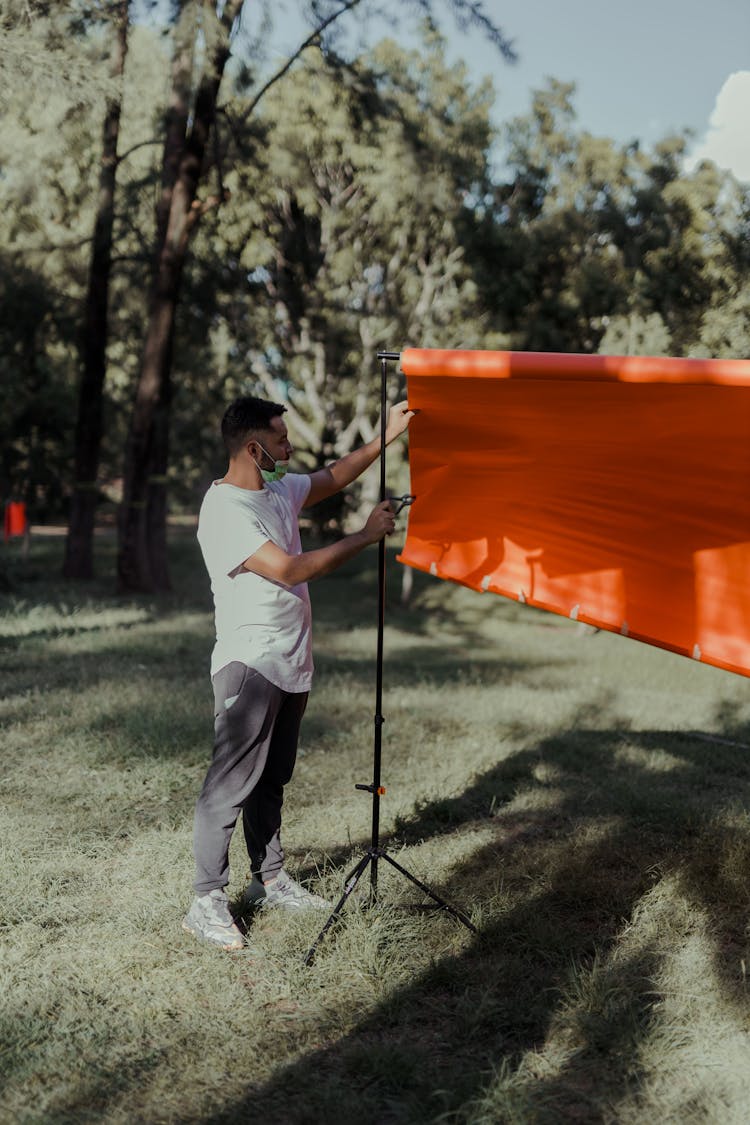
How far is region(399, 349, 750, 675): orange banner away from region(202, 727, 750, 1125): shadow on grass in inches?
46.4

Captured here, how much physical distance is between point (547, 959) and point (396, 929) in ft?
1.99

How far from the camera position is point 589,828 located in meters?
5.61

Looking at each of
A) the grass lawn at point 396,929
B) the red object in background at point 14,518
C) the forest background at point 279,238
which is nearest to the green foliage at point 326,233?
the forest background at point 279,238

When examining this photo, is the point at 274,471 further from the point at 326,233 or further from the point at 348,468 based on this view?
the point at 326,233

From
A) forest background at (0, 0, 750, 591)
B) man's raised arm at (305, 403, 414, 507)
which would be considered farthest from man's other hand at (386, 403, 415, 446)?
forest background at (0, 0, 750, 591)

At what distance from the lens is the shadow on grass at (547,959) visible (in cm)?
312

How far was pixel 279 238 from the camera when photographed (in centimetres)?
2581

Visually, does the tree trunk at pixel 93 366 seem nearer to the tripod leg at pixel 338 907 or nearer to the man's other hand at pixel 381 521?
the tripod leg at pixel 338 907

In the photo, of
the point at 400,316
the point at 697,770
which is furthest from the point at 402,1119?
the point at 400,316

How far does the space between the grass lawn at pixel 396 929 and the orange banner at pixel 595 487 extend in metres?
1.27

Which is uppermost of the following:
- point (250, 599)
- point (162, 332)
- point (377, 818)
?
point (162, 332)

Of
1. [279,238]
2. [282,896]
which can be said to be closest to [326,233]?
[279,238]

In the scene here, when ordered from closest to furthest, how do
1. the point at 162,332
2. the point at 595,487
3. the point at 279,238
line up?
the point at 595,487
the point at 162,332
the point at 279,238

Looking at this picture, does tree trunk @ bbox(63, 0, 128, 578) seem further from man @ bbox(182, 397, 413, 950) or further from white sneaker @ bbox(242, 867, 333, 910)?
man @ bbox(182, 397, 413, 950)
